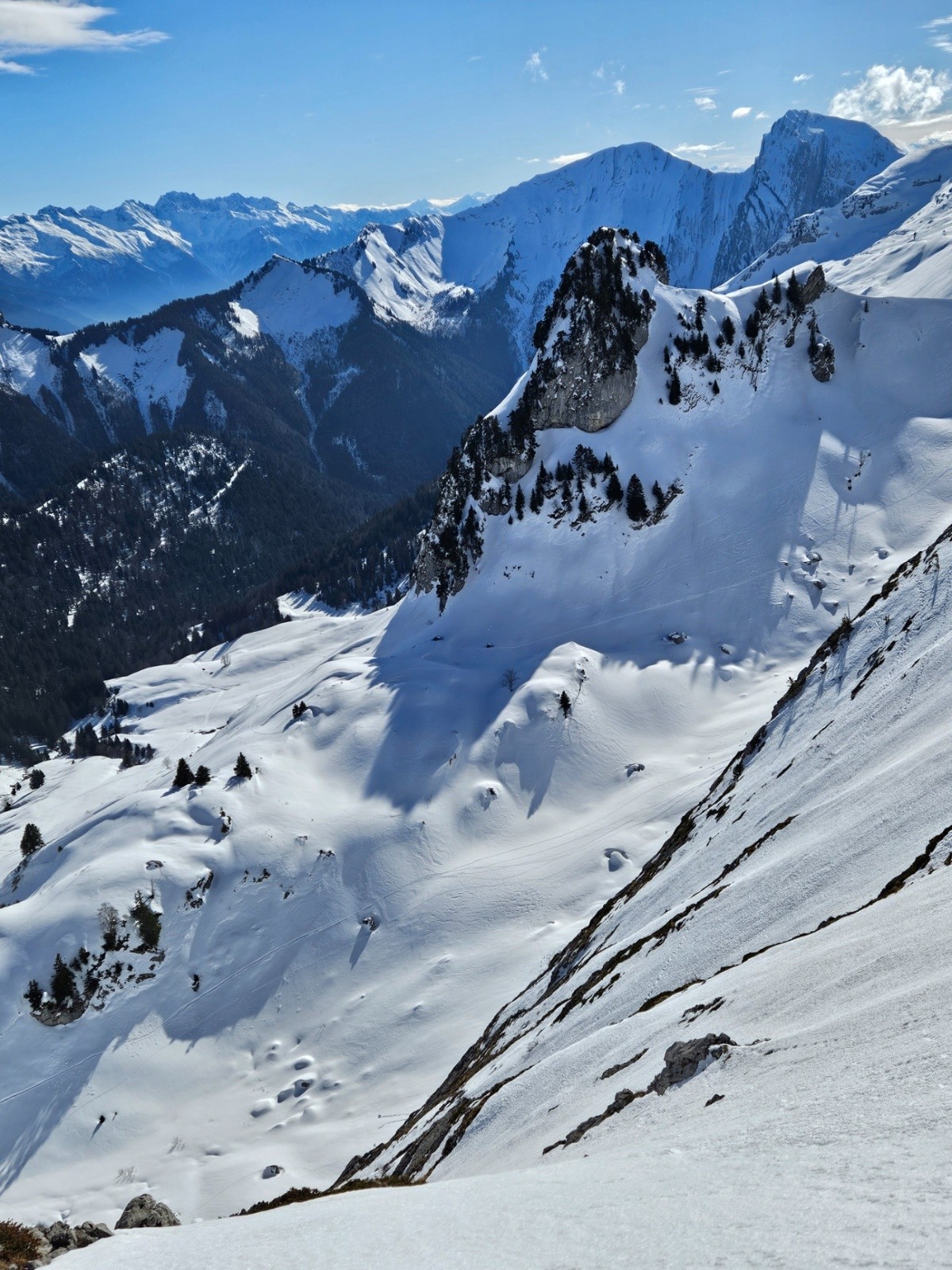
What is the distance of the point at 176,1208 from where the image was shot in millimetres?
49000

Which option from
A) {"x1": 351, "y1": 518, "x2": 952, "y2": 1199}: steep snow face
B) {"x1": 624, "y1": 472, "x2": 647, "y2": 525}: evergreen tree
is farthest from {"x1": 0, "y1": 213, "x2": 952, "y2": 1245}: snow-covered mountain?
{"x1": 624, "y1": 472, "x2": 647, "y2": 525}: evergreen tree

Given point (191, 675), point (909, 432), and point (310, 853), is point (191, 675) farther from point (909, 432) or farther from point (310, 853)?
point (909, 432)

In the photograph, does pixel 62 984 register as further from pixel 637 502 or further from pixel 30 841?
pixel 637 502

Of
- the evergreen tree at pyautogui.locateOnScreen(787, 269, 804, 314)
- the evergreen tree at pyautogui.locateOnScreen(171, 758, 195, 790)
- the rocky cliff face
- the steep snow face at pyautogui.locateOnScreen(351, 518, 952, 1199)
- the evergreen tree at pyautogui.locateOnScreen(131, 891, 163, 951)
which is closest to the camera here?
the steep snow face at pyautogui.locateOnScreen(351, 518, 952, 1199)

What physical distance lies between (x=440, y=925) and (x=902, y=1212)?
60.2m

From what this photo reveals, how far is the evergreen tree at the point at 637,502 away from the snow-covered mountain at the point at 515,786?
18.9 inches

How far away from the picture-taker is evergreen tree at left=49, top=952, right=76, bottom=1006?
210 feet

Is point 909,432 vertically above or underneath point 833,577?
above

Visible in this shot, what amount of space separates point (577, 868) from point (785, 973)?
49078mm

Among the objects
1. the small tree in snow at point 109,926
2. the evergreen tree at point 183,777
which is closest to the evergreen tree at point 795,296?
the evergreen tree at point 183,777

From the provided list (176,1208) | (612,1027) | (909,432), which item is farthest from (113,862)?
(909,432)

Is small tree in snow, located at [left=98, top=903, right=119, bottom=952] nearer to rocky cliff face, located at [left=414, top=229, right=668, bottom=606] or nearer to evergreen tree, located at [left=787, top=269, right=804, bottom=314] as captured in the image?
rocky cliff face, located at [left=414, top=229, right=668, bottom=606]

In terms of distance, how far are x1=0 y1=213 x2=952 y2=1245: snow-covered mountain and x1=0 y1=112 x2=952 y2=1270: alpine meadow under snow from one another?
1.17ft

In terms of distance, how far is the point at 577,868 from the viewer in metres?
66.0
